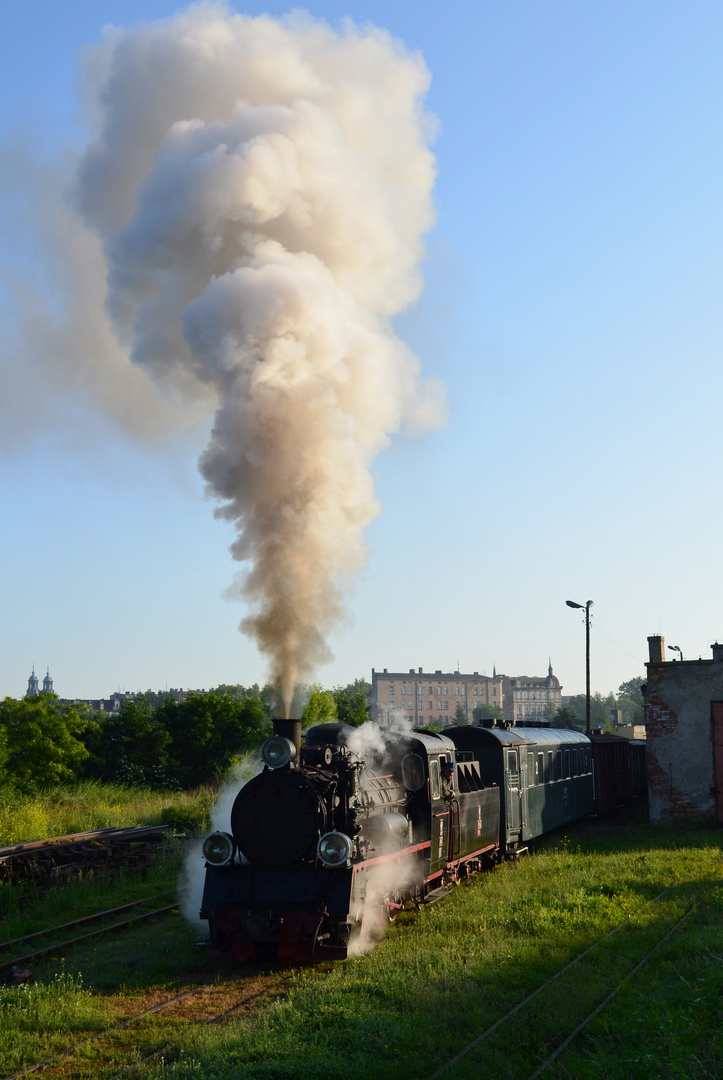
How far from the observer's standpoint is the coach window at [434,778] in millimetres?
11352

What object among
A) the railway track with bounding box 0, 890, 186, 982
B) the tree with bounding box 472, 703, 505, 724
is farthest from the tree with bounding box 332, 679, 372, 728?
the tree with bounding box 472, 703, 505, 724

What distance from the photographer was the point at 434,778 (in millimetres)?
11477

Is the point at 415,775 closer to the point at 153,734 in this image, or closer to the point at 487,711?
the point at 153,734

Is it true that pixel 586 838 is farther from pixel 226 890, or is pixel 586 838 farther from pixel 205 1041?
pixel 205 1041

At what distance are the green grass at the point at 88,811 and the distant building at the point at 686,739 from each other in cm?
1112

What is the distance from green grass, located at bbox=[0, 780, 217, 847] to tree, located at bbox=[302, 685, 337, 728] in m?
4.16

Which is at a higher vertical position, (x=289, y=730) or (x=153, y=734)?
(x=289, y=730)

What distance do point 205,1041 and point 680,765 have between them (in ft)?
51.5

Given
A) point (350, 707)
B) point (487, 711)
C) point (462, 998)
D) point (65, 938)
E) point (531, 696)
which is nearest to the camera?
point (462, 998)

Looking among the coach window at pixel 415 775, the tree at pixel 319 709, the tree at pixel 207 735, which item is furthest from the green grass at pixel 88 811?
the coach window at pixel 415 775

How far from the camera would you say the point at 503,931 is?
10148 millimetres

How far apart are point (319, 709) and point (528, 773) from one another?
1328cm

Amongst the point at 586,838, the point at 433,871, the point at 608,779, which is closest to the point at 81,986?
the point at 433,871

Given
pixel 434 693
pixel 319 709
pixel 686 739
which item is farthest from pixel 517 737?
pixel 434 693
